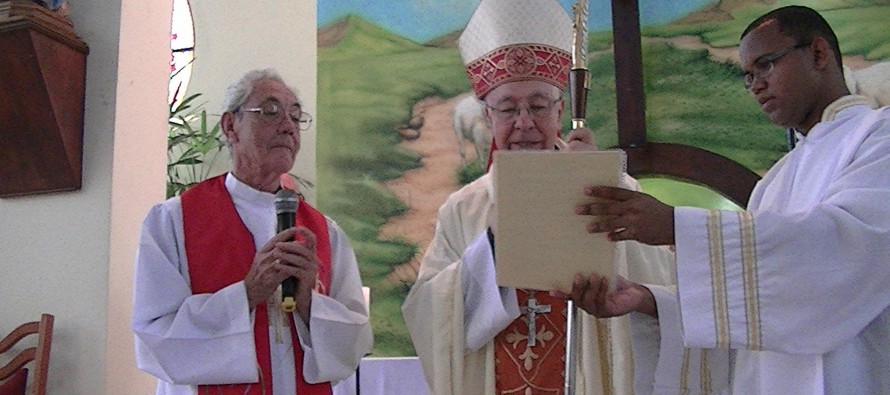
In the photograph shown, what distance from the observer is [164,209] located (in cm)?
327

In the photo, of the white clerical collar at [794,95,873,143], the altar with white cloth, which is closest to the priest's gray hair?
the white clerical collar at [794,95,873,143]

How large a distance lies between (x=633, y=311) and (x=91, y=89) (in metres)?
2.27

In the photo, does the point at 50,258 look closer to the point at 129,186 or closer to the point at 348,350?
the point at 129,186

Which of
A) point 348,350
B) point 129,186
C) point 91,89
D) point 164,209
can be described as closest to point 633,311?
point 348,350

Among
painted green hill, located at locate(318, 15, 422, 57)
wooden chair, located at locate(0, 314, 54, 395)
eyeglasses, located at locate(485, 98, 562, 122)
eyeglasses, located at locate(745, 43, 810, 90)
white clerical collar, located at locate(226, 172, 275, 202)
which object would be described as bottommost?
wooden chair, located at locate(0, 314, 54, 395)

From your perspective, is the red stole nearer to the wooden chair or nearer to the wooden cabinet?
the wooden chair

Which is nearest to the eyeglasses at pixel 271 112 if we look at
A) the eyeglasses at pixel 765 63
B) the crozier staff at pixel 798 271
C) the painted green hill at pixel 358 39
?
the crozier staff at pixel 798 271

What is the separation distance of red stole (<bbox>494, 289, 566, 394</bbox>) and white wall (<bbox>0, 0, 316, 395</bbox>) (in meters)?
1.50

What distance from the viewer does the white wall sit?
3553mm

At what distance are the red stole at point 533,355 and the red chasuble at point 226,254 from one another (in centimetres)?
60

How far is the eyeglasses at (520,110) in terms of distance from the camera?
3.20 metres

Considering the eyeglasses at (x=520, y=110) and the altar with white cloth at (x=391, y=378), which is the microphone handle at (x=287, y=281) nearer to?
the eyeglasses at (x=520, y=110)

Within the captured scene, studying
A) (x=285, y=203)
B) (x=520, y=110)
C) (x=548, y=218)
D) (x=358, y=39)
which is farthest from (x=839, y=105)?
(x=358, y=39)

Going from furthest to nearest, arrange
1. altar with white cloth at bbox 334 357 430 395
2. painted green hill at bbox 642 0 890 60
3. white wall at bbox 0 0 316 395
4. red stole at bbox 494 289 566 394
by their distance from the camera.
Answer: painted green hill at bbox 642 0 890 60
altar with white cloth at bbox 334 357 430 395
white wall at bbox 0 0 316 395
red stole at bbox 494 289 566 394
